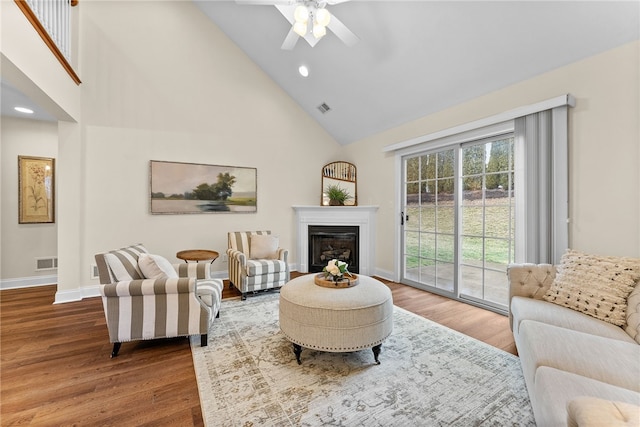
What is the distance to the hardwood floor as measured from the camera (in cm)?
161

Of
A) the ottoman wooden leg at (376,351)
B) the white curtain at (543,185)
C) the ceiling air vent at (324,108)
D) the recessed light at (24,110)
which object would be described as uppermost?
the ceiling air vent at (324,108)

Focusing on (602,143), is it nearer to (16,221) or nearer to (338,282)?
(338,282)

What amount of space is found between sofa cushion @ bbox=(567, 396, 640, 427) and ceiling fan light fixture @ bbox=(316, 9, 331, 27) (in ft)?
9.41

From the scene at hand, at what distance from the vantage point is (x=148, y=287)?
2.20 meters

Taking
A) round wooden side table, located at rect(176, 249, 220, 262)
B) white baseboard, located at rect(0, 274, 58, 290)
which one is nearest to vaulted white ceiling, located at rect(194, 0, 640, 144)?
round wooden side table, located at rect(176, 249, 220, 262)

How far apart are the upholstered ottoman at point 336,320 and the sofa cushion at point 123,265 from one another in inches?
53.5

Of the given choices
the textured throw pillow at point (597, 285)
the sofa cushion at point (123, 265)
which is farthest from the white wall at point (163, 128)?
the textured throw pillow at point (597, 285)

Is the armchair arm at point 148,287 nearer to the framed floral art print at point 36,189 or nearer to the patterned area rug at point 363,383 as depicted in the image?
the patterned area rug at point 363,383

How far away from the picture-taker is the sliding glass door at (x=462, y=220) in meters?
3.20

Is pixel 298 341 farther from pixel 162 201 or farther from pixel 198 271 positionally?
pixel 162 201

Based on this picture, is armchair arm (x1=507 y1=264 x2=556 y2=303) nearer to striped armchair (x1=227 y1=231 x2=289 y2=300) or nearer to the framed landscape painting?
striped armchair (x1=227 y1=231 x2=289 y2=300)

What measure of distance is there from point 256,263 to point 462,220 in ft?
9.35

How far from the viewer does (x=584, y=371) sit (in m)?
1.30

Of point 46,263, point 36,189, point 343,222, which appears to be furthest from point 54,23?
point 343,222
